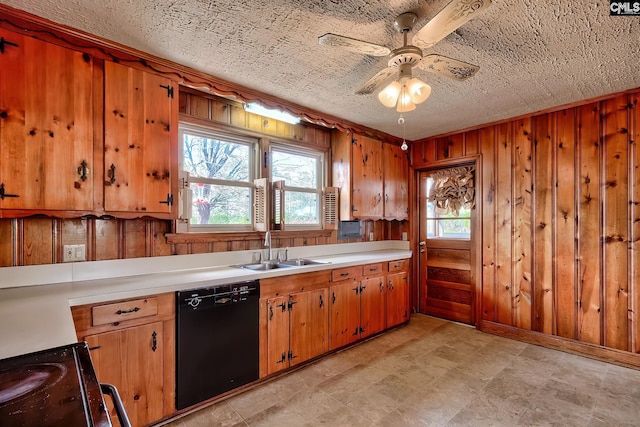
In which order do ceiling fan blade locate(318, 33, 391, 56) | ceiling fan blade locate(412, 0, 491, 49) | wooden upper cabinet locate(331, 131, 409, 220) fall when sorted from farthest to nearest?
wooden upper cabinet locate(331, 131, 409, 220) < ceiling fan blade locate(318, 33, 391, 56) < ceiling fan blade locate(412, 0, 491, 49)

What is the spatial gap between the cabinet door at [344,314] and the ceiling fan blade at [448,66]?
207 cm

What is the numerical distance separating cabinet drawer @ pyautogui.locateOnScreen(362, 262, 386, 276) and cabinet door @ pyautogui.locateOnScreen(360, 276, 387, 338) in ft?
0.20

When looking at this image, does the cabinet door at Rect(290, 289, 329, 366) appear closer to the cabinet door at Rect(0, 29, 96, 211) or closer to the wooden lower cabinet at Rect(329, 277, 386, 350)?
the wooden lower cabinet at Rect(329, 277, 386, 350)

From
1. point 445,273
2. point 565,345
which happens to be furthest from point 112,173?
point 565,345

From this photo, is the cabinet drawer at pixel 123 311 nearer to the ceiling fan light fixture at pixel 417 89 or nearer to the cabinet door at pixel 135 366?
the cabinet door at pixel 135 366

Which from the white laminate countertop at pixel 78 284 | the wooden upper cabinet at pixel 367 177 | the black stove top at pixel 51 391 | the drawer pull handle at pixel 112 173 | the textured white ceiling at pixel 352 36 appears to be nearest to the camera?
the black stove top at pixel 51 391

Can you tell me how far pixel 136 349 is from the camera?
193cm

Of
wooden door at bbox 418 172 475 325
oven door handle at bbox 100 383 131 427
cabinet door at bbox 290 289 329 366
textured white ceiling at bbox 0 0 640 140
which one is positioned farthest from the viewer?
wooden door at bbox 418 172 475 325

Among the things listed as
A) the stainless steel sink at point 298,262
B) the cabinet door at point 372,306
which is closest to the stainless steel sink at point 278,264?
the stainless steel sink at point 298,262

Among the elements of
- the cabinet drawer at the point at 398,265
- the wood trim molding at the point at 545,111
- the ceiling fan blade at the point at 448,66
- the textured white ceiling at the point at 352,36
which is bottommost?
the cabinet drawer at the point at 398,265

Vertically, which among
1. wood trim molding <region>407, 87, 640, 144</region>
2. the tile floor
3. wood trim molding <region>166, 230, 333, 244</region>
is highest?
wood trim molding <region>407, 87, 640, 144</region>

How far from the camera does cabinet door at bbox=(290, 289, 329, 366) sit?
272 centimetres

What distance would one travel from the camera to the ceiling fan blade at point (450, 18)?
4.35ft

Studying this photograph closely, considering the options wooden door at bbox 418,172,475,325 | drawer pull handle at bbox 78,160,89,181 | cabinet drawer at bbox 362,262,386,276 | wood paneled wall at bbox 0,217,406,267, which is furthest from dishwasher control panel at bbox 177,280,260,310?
wooden door at bbox 418,172,475,325
